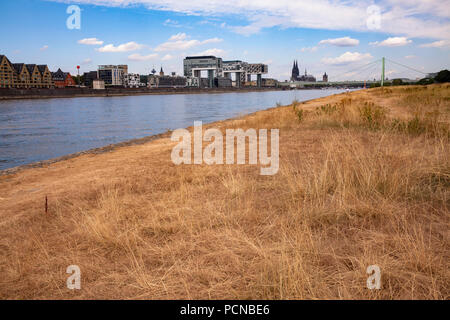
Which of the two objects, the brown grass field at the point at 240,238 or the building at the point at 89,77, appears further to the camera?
the building at the point at 89,77

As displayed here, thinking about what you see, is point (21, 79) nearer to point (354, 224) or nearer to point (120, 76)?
point (120, 76)

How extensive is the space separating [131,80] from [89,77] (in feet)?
91.2

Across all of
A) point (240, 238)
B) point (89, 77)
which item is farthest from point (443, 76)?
point (89, 77)

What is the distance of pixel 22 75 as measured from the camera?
337 feet

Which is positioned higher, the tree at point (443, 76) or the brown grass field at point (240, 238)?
the tree at point (443, 76)

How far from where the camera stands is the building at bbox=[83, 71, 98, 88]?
525 ft

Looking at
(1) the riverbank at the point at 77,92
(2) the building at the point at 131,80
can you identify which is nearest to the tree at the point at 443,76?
(1) the riverbank at the point at 77,92

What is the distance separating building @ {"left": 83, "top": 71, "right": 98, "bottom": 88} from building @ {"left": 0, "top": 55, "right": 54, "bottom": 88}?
45409 mm

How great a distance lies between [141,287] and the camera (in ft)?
8.16

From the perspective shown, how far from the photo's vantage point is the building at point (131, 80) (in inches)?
7211

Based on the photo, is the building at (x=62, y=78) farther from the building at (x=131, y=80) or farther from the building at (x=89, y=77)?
A: the building at (x=131, y=80)

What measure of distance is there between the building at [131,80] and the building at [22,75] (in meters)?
69.1

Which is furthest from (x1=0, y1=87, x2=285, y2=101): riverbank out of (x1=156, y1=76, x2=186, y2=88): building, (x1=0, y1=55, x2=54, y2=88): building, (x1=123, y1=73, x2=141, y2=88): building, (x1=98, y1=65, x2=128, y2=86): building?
(x1=123, y1=73, x2=141, y2=88): building

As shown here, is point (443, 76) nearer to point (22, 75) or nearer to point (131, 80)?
point (22, 75)
